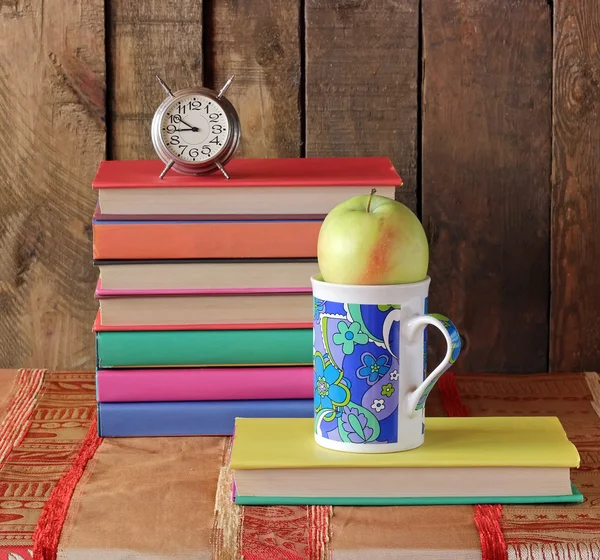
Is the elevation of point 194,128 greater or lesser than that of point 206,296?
greater

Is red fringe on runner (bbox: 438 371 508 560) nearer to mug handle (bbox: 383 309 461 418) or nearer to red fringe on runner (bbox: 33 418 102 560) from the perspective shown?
mug handle (bbox: 383 309 461 418)

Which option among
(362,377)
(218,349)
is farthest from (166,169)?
(362,377)

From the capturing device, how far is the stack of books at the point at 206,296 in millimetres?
917

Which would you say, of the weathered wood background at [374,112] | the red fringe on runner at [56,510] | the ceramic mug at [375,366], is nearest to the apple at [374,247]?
the ceramic mug at [375,366]

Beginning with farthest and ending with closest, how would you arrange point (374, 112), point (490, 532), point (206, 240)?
1. point (374, 112)
2. point (206, 240)
3. point (490, 532)

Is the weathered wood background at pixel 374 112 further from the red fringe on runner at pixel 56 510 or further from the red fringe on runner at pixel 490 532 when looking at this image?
the red fringe on runner at pixel 490 532

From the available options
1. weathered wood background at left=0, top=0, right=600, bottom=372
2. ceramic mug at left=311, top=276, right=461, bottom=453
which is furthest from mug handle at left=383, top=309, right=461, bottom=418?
weathered wood background at left=0, top=0, right=600, bottom=372

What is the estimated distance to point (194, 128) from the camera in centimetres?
95

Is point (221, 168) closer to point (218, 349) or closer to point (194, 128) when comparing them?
point (194, 128)

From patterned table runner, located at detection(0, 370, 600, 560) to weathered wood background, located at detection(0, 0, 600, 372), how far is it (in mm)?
346

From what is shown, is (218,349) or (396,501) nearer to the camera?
(396,501)

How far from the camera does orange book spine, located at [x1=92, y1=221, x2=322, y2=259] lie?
0.92 metres

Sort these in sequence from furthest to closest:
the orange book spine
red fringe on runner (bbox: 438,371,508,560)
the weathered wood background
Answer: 1. the weathered wood background
2. the orange book spine
3. red fringe on runner (bbox: 438,371,508,560)

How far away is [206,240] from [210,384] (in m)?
0.15
